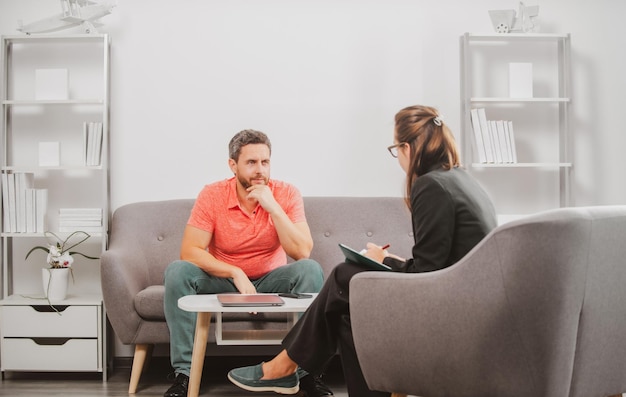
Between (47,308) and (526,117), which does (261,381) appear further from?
(526,117)

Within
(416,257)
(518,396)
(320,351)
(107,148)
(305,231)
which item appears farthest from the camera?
(107,148)

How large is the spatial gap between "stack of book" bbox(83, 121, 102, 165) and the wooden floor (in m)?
1.08

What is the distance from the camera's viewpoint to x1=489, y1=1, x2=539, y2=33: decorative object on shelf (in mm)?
3920

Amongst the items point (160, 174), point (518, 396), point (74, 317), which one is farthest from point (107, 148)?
point (518, 396)


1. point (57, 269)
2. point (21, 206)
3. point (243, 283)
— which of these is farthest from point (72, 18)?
point (243, 283)

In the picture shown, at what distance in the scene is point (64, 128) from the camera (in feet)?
13.3

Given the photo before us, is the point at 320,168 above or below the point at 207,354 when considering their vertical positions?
above

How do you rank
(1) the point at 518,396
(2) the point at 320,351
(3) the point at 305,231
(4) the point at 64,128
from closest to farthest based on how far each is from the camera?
(1) the point at 518,396 → (2) the point at 320,351 → (3) the point at 305,231 → (4) the point at 64,128

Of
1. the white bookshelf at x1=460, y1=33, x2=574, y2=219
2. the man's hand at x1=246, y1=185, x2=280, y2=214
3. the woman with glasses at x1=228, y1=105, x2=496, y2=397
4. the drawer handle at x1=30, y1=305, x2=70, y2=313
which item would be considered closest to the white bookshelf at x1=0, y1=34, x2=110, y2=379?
the drawer handle at x1=30, y1=305, x2=70, y2=313

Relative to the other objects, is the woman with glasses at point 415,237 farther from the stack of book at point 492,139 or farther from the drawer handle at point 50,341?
the stack of book at point 492,139

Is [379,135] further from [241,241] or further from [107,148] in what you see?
[107,148]

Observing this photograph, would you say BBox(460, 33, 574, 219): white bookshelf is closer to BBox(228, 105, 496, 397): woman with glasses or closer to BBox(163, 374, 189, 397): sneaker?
BBox(228, 105, 496, 397): woman with glasses

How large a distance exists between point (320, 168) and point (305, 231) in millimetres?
846

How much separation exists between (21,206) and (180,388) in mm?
1352
